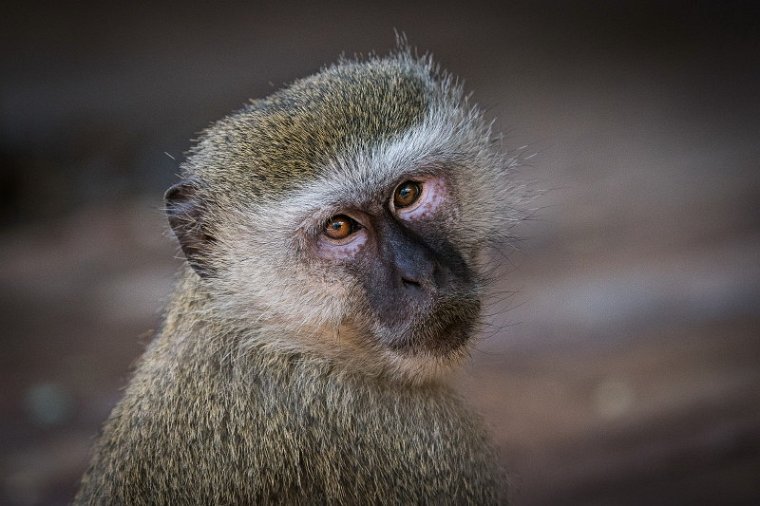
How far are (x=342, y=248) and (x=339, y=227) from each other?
0.23 feet

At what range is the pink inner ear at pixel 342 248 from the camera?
288 centimetres

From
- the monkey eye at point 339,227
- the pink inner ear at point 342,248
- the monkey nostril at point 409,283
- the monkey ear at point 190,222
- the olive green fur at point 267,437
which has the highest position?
the monkey ear at point 190,222

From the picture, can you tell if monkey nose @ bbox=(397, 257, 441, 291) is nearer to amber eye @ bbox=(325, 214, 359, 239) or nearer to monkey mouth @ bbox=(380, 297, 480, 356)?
monkey mouth @ bbox=(380, 297, 480, 356)

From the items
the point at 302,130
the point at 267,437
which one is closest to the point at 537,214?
the point at 302,130

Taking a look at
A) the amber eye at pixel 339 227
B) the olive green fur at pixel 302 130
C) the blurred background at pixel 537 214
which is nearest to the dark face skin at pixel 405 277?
the amber eye at pixel 339 227

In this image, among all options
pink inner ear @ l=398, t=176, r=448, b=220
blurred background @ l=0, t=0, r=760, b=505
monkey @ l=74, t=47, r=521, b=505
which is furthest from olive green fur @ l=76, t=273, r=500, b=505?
pink inner ear @ l=398, t=176, r=448, b=220

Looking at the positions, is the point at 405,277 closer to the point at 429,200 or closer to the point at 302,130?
the point at 429,200

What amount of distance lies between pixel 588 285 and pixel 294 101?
4004mm

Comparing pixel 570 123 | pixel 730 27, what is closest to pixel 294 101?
pixel 570 123

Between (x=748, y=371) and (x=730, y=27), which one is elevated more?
(x=730, y=27)

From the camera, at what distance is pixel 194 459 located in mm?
2748

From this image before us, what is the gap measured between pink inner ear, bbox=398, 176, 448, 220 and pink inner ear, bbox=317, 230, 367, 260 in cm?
17

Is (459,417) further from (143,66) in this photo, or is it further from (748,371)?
(143,66)

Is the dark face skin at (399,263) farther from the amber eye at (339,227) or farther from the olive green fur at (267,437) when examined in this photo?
the olive green fur at (267,437)
